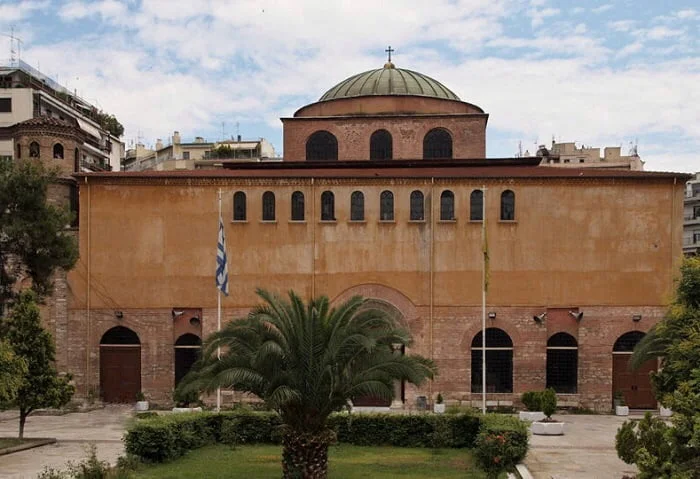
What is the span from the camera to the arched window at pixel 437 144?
35938 millimetres

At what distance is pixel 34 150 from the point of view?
33.4 meters

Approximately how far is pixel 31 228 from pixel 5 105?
26807 mm

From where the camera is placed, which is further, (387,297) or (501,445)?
(387,297)

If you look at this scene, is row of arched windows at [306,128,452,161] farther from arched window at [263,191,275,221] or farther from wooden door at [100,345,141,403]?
wooden door at [100,345,141,403]

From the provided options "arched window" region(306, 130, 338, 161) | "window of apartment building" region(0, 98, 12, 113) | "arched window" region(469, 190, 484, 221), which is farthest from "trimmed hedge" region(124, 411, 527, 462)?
"window of apartment building" region(0, 98, 12, 113)

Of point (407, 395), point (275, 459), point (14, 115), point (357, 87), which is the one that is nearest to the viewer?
point (275, 459)

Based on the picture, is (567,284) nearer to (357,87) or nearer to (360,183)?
(360,183)

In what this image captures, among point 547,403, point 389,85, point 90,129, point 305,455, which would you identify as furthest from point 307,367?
point 90,129

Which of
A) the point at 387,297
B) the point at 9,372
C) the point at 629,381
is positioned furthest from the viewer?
the point at 387,297

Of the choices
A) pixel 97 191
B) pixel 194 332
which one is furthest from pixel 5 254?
pixel 194 332

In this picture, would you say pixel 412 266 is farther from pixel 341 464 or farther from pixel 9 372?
pixel 9 372

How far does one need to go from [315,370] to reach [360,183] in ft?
49.2

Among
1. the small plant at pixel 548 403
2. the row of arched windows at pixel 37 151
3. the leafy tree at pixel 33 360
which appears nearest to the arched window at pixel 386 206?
the small plant at pixel 548 403

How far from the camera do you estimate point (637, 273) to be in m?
29.3
